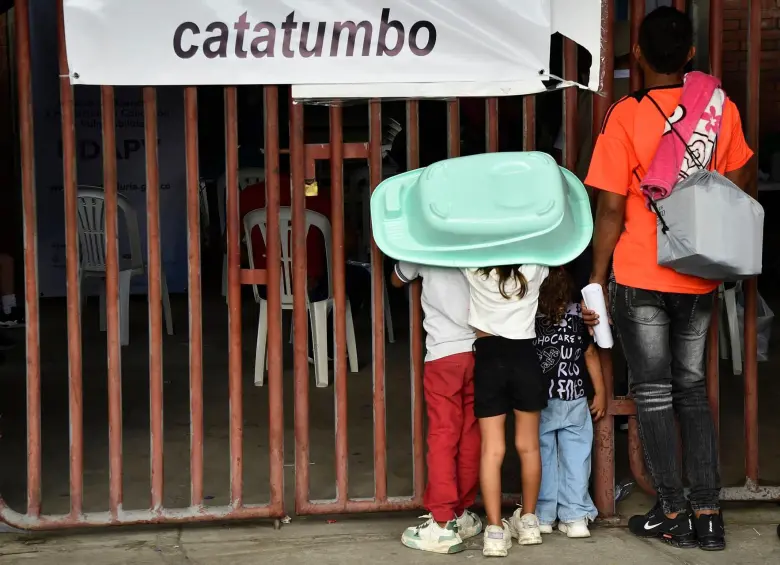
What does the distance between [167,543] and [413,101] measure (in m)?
1.83

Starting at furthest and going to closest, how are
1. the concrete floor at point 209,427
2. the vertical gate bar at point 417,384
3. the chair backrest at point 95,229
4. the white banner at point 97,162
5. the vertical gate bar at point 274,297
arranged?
1. the white banner at point 97,162
2. the chair backrest at point 95,229
3. the concrete floor at point 209,427
4. the vertical gate bar at point 417,384
5. the vertical gate bar at point 274,297

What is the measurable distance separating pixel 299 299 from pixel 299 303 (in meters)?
0.01

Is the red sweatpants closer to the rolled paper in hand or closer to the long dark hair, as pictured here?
the long dark hair

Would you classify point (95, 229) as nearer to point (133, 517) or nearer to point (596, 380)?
point (133, 517)

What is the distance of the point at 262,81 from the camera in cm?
404

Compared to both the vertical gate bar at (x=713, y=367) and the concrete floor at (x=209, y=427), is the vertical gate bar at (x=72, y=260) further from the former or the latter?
the vertical gate bar at (x=713, y=367)

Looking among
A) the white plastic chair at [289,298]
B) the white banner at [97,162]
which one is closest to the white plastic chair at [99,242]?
the white banner at [97,162]

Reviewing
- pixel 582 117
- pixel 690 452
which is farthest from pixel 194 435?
pixel 582 117

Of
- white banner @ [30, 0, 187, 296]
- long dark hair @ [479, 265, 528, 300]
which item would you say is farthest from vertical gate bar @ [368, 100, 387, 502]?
white banner @ [30, 0, 187, 296]

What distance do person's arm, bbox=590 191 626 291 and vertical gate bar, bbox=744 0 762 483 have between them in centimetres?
56

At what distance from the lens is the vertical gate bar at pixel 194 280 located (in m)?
4.11

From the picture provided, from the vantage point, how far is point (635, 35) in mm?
4195

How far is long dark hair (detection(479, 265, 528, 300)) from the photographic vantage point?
154 inches

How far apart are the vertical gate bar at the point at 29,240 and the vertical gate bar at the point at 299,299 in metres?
0.91
